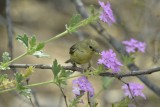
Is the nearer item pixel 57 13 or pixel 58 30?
pixel 58 30

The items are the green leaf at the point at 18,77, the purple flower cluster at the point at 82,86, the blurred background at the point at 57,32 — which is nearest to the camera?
the green leaf at the point at 18,77

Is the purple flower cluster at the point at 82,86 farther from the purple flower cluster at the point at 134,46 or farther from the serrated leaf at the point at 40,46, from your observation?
the purple flower cluster at the point at 134,46

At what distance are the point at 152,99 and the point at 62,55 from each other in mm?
2044

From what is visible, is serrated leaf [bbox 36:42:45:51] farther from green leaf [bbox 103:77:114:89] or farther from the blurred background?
the blurred background

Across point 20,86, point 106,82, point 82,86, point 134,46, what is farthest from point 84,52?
point 134,46

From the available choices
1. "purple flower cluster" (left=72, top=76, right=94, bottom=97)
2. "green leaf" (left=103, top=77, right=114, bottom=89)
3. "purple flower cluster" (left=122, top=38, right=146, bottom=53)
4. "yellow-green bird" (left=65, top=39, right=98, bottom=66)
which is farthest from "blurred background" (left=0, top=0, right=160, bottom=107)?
"purple flower cluster" (left=72, top=76, right=94, bottom=97)

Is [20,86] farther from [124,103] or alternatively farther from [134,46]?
[134,46]

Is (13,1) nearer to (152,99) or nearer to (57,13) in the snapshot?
(57,13)

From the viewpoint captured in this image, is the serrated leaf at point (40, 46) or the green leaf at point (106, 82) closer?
the serrated leaf at point (40, 46)

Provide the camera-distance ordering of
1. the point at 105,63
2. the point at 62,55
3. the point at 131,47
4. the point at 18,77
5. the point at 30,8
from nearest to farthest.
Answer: the point at 18,77 → the point at 105,63 → the point at 131,47 → the point at 62,55 → the point at 30,8

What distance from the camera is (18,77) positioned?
1585 mm

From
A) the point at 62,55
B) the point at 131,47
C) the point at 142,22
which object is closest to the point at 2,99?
the point at 62,55

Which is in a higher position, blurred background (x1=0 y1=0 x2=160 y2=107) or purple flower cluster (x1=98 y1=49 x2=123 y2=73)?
blurred background (x1=0 y1=0 x2=160 y2=107)

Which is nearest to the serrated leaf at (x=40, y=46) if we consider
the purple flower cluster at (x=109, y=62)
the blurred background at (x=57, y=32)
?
the purple flower cluster at (x=109, y=62)
